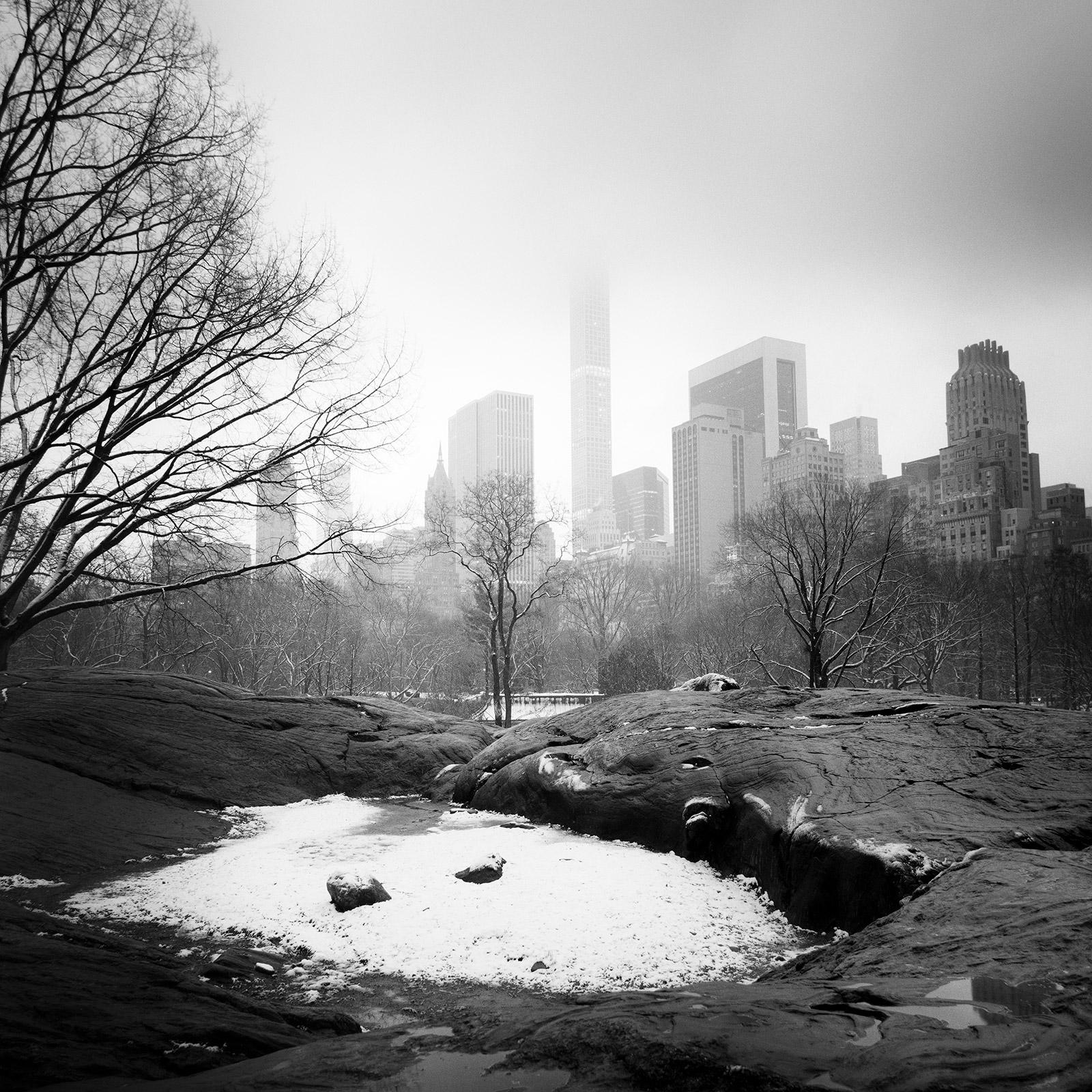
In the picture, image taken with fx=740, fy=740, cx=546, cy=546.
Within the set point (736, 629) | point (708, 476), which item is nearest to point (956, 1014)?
point (736, 629)

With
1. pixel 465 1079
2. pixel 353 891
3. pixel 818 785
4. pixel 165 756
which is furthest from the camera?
pixel 165 756

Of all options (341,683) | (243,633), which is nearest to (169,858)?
(243,633)

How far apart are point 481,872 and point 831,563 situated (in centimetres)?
1804

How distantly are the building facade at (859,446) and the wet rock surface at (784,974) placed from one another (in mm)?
26120

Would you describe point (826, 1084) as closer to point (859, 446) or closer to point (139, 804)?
Result: point (139, 804)

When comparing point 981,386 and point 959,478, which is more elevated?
point 981,386

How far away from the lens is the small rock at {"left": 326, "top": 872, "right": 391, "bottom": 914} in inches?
189

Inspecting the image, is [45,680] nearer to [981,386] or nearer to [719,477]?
[981,386]

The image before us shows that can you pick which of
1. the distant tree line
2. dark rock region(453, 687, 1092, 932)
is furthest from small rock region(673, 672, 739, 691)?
the distant tree line

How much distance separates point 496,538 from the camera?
26016mm

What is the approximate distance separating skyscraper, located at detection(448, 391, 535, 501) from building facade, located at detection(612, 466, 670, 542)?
2255cm

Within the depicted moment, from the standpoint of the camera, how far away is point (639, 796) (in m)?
6.93

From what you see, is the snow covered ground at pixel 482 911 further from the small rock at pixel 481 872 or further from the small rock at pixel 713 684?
the small rock at pixel 713 684

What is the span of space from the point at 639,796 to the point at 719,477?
45051 mm
